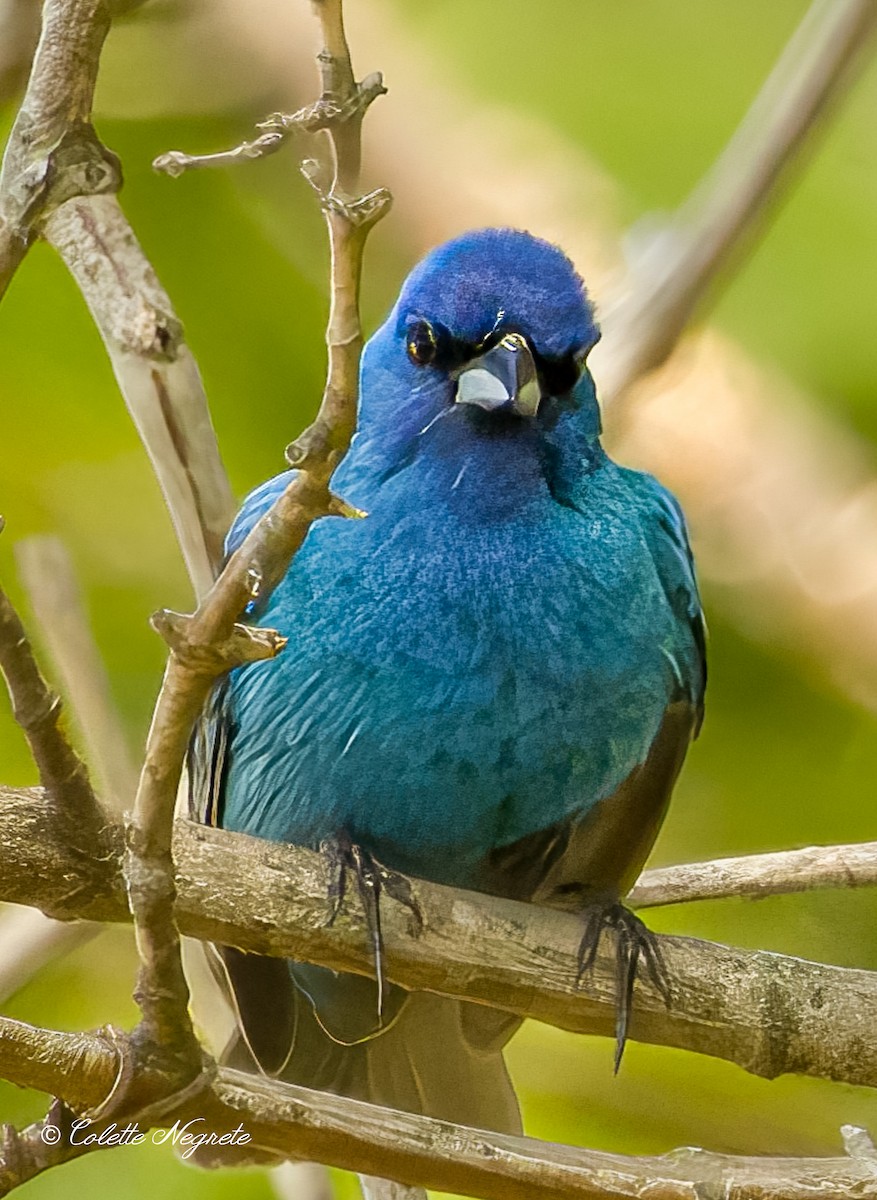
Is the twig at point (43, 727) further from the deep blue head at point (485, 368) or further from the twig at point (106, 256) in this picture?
the deep blue head at point (485, 368)

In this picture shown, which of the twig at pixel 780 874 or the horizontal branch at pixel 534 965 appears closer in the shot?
the horizontal branch at pixel 534 965

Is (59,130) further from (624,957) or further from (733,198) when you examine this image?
(624,957)

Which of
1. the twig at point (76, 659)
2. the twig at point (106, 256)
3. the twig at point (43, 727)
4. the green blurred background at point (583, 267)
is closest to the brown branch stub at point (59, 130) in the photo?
the twig at point (106, 256)

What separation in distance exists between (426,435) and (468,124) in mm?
893

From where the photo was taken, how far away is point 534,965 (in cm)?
186

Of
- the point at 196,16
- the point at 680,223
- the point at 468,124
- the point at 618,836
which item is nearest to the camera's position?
the point at 618,836

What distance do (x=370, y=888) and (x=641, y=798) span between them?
0.53 m

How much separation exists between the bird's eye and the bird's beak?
0.08 metres

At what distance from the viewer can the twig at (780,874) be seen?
2115mm

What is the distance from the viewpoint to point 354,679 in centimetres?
203

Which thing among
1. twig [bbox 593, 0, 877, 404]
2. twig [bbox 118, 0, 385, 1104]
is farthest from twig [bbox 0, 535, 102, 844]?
twig [bbox 593, 0, 877, 404]

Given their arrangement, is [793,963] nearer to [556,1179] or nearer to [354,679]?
[556,1179]

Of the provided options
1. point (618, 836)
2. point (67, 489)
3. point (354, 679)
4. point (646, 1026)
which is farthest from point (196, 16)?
point (646, 1026)

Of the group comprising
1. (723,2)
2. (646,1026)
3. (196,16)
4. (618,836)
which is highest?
(723,2)
